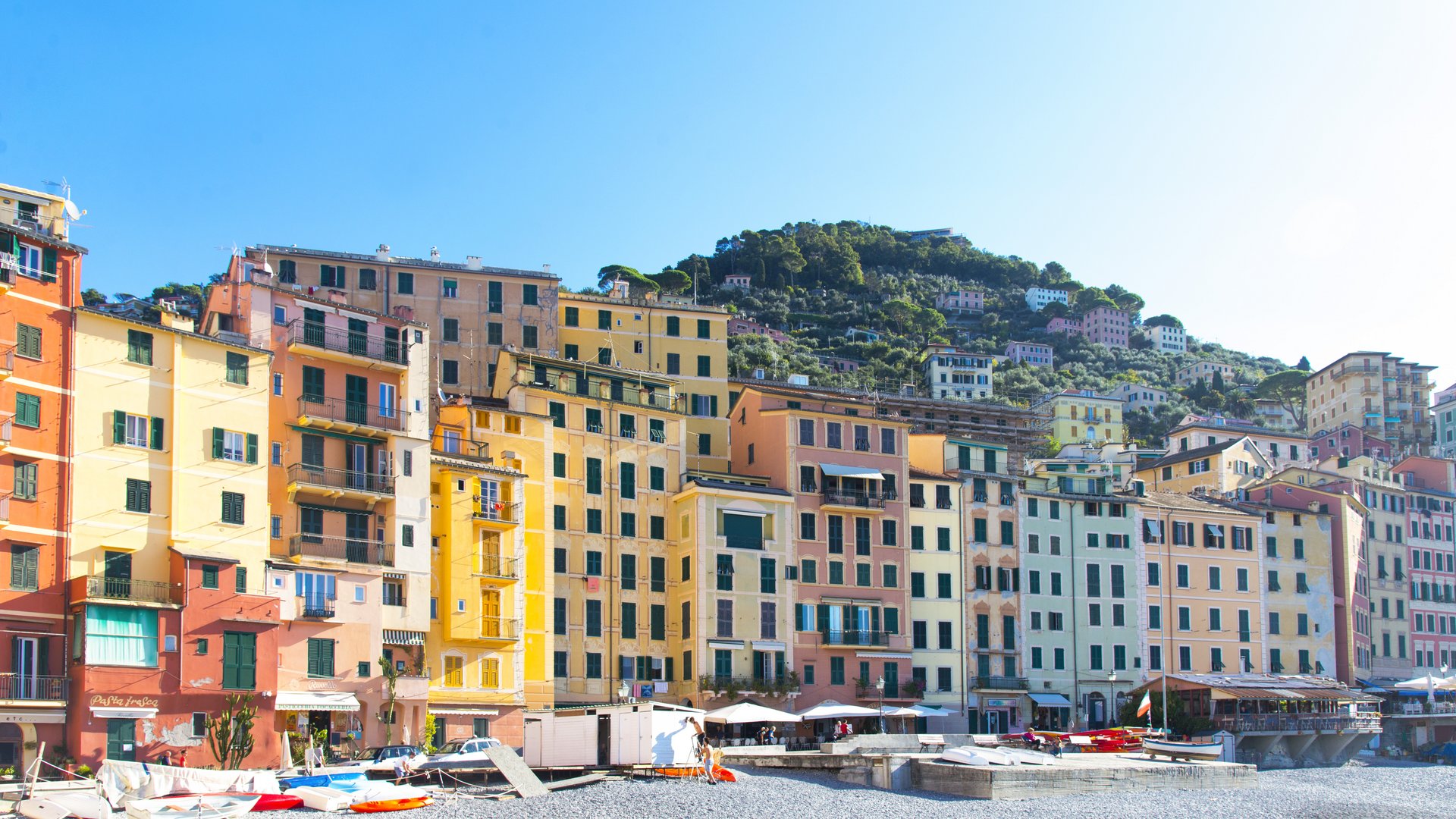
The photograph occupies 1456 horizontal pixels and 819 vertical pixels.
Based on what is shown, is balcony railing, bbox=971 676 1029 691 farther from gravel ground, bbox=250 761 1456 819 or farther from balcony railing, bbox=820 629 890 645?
gravel ground, bbox=250 761 1456 819

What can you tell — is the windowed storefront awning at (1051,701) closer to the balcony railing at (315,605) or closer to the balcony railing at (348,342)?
the balcony railing at (348,342)

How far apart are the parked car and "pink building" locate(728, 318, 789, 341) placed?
113 metres

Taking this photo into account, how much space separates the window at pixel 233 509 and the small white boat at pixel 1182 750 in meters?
38.5

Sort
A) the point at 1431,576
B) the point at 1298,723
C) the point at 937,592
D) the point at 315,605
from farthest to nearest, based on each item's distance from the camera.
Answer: the point at 1431,576 < the point at 1298,723 < the point at 937,592 < the point at 315,605

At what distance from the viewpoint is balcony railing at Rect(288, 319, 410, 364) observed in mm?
57938

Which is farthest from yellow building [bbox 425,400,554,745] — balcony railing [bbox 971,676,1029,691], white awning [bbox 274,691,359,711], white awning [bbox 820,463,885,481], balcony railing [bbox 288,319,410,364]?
balcony railing [bbox 971,676,1029,691]

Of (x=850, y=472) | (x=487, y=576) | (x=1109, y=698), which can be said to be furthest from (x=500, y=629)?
(x=1109, y=698)

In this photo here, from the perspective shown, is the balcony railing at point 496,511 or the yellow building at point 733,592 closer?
the balcony railing at point 496,511

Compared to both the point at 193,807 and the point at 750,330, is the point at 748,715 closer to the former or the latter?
the point at 193,807

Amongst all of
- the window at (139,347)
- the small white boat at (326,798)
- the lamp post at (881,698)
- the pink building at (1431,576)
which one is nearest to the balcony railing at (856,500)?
the lamp post at (881,698)

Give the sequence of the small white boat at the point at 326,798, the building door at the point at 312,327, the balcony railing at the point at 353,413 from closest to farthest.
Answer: the small white boat at the point at 326,798
the balcony railing at the point at 353,413
the building door at the point at 312,327

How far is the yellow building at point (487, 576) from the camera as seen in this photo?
59375 millimetres

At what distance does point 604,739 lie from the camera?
52.2m

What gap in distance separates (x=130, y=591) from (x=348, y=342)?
13637 millimetres
